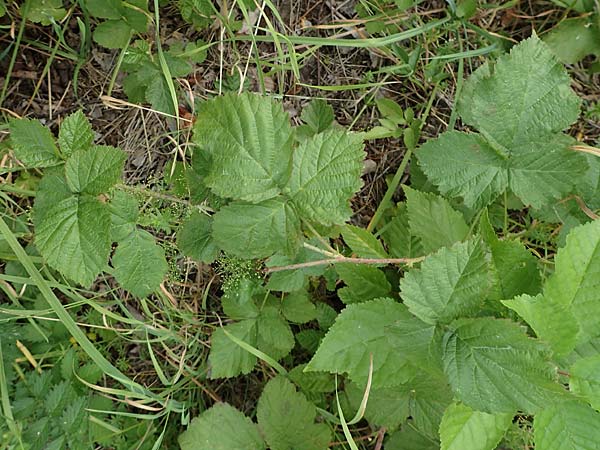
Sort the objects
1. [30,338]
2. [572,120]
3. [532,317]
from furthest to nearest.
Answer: [30,338] < [572,120] < [532,317]

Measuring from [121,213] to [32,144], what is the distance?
0.93ft

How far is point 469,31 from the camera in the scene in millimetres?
2207

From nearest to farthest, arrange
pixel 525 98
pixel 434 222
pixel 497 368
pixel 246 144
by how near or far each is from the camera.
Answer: pixel 497 368 < pixel 246 144 < pixel 525 98 < pixel 434 222

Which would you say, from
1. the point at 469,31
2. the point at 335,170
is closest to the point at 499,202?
the point at 469,31

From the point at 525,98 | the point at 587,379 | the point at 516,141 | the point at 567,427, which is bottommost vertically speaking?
the point at 567,427

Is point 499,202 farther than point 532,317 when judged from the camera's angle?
Yes

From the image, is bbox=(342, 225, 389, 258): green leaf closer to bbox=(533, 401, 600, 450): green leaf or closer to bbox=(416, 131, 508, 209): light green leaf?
bbox=(416, 131, 508, 209): light green leaf


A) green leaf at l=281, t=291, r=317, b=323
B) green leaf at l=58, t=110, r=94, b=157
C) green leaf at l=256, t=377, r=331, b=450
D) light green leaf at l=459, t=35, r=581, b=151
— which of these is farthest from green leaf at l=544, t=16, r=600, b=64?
green leaf at l=58, t=110, r=94, b=157

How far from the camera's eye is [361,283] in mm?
1724

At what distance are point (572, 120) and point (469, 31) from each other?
32.3 inches

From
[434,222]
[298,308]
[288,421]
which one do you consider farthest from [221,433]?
[434,222]

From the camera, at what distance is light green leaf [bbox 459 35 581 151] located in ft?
5.04

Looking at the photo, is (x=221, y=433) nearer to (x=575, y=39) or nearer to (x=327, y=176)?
(x=327, y=176)

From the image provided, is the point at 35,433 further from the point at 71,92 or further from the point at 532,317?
the point at 532,317
